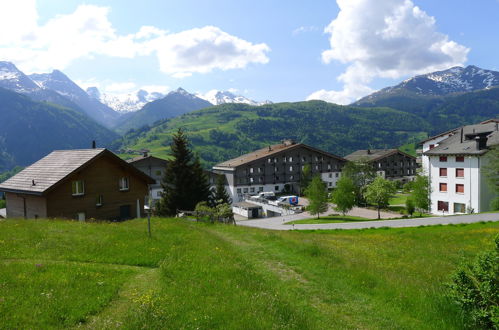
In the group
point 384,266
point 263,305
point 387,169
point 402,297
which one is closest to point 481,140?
point 384,266

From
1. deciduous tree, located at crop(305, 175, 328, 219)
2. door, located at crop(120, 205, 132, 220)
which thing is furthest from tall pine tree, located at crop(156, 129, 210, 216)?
deciduous tree, located at crop(305, 175, 328, 219)

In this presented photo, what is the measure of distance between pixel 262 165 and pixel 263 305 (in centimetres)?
10277

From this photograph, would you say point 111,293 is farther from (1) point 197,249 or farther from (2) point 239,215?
(2) point 239,215

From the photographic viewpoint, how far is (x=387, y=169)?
142 m

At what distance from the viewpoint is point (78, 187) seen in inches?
1341

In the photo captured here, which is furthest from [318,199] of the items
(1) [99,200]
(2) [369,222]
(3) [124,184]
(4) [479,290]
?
(4) [479,290]

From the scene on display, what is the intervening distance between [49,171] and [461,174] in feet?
203

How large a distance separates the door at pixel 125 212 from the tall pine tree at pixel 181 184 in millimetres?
11775

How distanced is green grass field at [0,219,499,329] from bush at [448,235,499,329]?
52cm

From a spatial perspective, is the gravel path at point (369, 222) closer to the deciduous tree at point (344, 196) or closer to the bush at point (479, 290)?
the deciduous tree at point (344, 196)

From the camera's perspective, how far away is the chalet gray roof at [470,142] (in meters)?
59.5

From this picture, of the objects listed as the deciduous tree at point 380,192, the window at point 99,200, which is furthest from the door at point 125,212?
the deciduous tree at point 380,192

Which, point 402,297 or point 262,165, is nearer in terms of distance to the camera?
point 402,297

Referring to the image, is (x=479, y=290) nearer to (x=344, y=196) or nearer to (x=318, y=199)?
(x=344, y=196)
